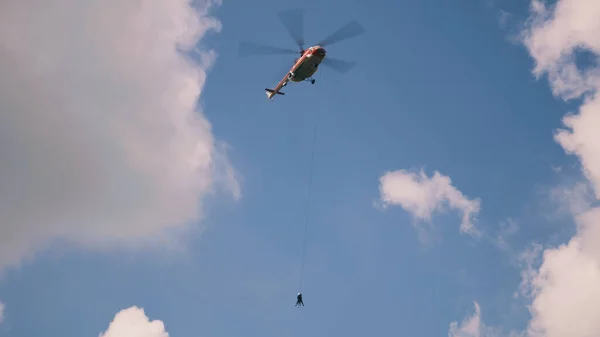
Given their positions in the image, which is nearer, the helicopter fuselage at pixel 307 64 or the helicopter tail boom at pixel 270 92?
the helicopter fuselage at pixel 307 64

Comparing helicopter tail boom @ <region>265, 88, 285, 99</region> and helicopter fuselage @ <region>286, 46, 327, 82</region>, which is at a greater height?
A: helicopter tail boom @ <region>265, 88, 285, 99</region>

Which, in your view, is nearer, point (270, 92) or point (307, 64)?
point (307, 64)

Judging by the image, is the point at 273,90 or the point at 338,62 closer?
the point at 338,62

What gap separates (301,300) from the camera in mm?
54500

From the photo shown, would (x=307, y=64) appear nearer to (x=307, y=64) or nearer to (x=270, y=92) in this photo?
(x=307, y=64)

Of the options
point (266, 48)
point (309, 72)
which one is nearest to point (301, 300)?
point (309, 72)

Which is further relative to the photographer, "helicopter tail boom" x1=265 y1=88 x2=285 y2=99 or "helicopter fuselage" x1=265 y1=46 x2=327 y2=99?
"helicopter tail boom" x1=265 y1=88 x2=285 y2=99

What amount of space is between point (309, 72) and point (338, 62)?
417 centimetres

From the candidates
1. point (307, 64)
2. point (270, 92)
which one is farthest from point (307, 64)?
point (270, 92)

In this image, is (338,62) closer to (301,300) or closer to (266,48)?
(266,48)

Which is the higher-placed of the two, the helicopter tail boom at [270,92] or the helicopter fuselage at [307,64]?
the helicopter tail boom at [270,92]

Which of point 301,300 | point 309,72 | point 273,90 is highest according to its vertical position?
point 273,90

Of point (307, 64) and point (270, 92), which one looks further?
point (270, 92)

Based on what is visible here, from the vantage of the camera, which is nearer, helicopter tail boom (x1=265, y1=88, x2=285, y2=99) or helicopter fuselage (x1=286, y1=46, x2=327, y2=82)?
helicopter fuselage (x1=286, y1=46, x2=327, y2=82)
